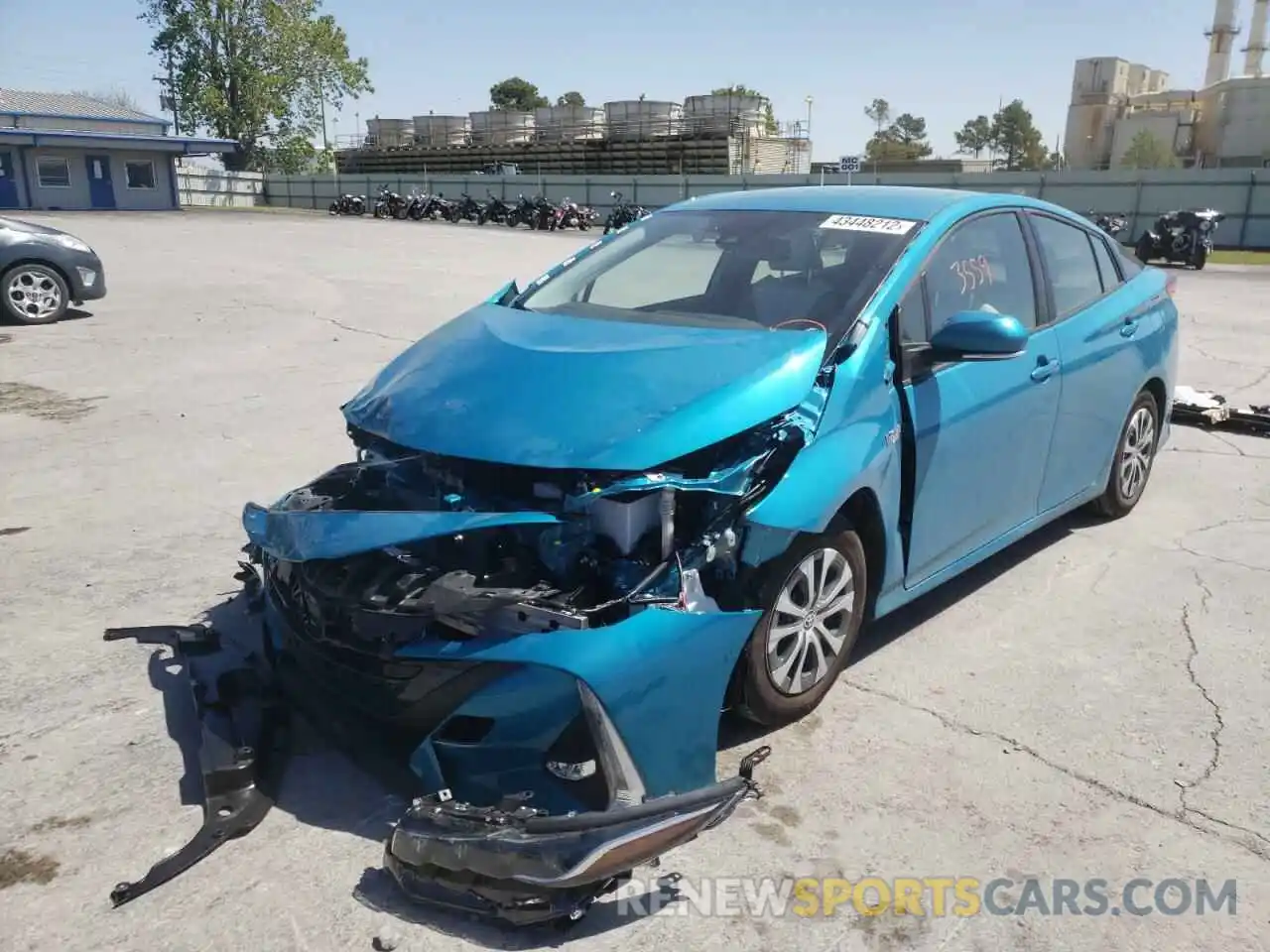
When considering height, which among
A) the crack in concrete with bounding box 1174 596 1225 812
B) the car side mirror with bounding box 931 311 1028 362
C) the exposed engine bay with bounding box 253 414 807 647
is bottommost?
the crack in concrete with bounding box 1174 596 1225 812

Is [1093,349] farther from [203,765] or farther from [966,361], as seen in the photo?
[203,765]

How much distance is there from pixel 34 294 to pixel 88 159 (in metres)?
34.6

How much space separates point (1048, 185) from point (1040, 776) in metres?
32.7

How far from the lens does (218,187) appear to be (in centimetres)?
5384

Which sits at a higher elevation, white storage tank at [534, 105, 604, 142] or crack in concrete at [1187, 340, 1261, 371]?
white storage tank at [534, 105, 604, 142]

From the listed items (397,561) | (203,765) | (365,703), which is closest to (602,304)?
(397,561)

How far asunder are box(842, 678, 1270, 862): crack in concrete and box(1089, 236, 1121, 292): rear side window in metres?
2.56

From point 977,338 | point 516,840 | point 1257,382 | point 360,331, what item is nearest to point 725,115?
point 360,331

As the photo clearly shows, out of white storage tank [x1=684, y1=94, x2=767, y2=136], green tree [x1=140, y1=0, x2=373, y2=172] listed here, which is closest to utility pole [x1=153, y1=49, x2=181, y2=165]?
green tree [x1=140, y1=0, x2=373, y2=172]

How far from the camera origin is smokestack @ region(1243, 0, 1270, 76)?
83.0m

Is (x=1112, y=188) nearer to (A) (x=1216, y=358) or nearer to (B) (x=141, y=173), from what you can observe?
(A) (x=1216, y=358)

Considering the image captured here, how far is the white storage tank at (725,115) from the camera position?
2258 inches

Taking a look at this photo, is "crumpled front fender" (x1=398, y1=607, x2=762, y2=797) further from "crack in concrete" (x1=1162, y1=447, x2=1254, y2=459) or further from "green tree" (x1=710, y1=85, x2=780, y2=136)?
"green tree" (x1=710, y1=85, x2=780, y2=136)

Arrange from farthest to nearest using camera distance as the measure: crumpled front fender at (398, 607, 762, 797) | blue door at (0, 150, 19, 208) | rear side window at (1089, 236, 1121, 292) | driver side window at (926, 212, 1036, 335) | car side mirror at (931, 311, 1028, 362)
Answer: blue door at (0, 150, 19, 208)
rear side window at (1089, 236, 1121, 292)
driver side window at (926, 212, 1036, 335)
car side mirror at (931, 311, 1028, 362)
crumpled front fender at (398, 607, 762, 797)
